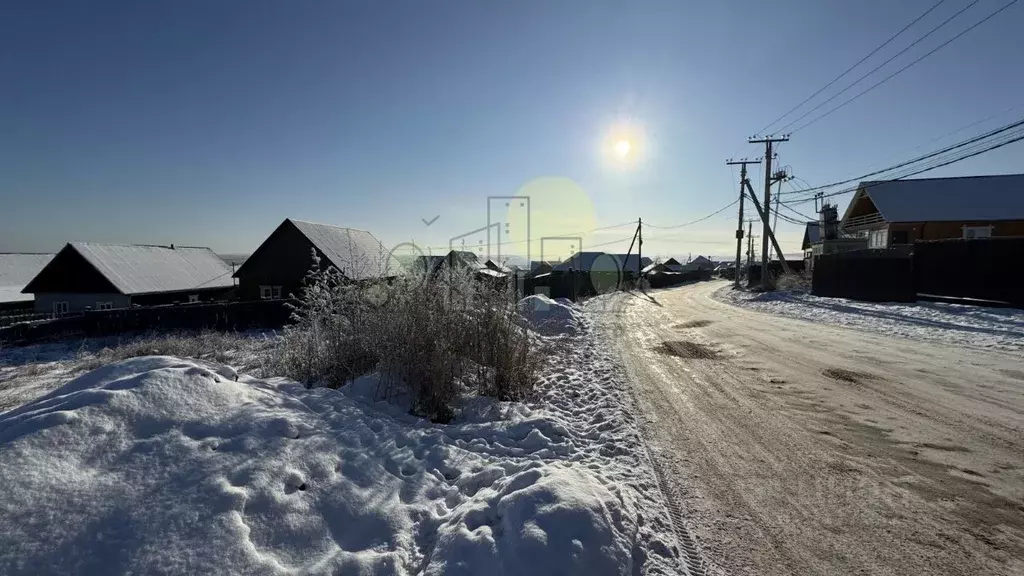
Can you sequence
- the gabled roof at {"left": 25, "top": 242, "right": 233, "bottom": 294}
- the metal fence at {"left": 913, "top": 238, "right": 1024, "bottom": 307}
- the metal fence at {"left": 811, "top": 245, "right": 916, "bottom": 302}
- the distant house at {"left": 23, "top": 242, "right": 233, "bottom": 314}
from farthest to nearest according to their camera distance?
the gabled roof at {"left": 25, "top": 242, "right": 233, "bottom": 294}
the distant house at {"left": 23, "top": 242, "right": 233, "bottom": 314}
the metal fence at {"left": 811, "top": 245, "right": 916, "bottom": 302}
the metal fence at {"left": 913, "top": 238, "right": 1024, "bottom": 307}

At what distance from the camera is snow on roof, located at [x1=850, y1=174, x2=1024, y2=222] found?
2683cm

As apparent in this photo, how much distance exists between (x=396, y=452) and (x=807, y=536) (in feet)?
11.2

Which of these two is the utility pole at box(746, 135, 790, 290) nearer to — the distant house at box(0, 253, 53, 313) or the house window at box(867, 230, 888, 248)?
the house window at box(867, 230, 888, 248)

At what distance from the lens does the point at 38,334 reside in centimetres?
1611

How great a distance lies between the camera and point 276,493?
9.41ft

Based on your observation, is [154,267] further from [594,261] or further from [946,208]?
[946,208]

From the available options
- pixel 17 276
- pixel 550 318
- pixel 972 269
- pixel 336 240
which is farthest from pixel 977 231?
pixel 17 276

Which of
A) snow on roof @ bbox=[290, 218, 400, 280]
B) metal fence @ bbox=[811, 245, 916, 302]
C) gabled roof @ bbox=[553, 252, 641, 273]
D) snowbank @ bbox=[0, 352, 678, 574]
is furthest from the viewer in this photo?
gabled roof @ bbox=[553, 252, 641, 273]

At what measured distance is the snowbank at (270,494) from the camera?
225cm

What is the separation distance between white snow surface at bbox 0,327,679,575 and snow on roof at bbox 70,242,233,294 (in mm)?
29851

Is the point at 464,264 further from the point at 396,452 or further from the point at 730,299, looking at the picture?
the point at 730,299

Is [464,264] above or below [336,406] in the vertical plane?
above


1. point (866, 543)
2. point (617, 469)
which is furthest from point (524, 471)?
point (866, 543)

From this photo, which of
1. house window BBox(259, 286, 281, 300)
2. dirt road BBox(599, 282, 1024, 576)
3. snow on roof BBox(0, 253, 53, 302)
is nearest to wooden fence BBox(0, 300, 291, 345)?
house window BBox(259, 286, 281, 300)
